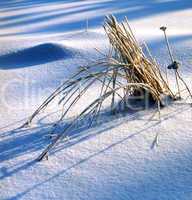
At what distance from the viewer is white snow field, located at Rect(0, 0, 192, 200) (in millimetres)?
1144

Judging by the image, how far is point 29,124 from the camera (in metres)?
1.58

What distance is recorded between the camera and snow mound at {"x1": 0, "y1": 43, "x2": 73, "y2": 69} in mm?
2400

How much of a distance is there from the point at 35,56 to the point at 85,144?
124 centimetres

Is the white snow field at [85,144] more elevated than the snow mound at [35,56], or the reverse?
the snow mound at [35,56]

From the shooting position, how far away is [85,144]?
4.55ft

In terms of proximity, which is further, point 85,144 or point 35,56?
point 35,56

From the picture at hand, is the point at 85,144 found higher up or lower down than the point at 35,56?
lower down

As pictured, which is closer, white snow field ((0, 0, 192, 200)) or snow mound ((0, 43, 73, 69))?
white snow field ((0, 0, 192, 200))

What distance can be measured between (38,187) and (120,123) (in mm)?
421

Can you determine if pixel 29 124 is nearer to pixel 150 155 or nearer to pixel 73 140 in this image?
pixel 73 140

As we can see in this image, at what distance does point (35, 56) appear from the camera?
2531mm

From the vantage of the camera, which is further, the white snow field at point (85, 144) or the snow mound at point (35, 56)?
the snow mound at point (35, 56)

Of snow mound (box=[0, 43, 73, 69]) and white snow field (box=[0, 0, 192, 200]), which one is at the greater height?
snow mound (box=[0, 43, 73, 69])

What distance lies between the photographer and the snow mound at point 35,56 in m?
2.40
